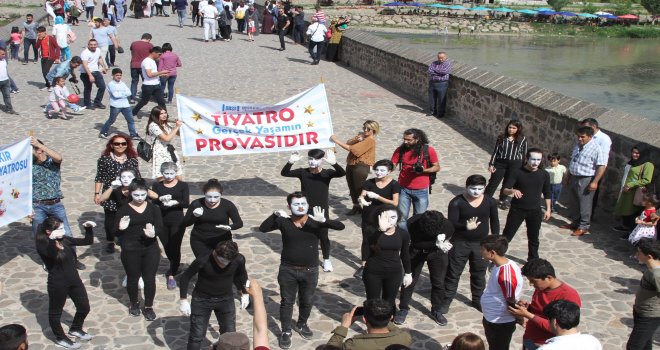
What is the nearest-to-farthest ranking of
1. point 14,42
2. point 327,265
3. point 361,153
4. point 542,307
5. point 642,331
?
point 542,307 → point 642,331 → point 327,265 → point 361,153 → point 14,42

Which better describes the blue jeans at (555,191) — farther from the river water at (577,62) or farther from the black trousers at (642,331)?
the river water at (577,62)

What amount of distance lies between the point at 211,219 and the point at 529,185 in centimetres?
373

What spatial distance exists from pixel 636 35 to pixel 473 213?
43.8 meters

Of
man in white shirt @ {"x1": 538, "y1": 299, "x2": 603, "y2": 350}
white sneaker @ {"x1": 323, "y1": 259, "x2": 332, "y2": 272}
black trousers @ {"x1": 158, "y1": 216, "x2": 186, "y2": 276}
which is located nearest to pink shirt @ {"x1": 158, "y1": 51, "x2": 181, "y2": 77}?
black trousers @ {"x1": 158, "y1": 216, "x2": 186, "y2": 276}

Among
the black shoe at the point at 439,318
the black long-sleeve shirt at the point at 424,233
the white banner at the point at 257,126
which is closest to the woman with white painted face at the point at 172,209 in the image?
the black long-sleeve shirt at the point at 424,233

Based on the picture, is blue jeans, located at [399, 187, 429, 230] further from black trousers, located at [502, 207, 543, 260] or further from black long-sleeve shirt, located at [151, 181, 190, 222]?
black long-sleeve shirt, located at [151, 181, 190, 222]

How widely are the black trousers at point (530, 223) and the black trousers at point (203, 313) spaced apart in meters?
3.73

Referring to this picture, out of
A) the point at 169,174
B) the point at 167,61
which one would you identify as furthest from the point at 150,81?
the point at 169,174

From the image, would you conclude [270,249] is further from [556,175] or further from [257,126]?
[556,175]

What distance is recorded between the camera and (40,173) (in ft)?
26.3

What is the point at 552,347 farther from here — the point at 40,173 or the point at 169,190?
the point at 40,173

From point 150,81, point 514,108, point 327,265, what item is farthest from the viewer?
point 150,81

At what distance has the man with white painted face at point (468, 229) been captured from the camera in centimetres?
715

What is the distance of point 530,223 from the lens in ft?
27.7
